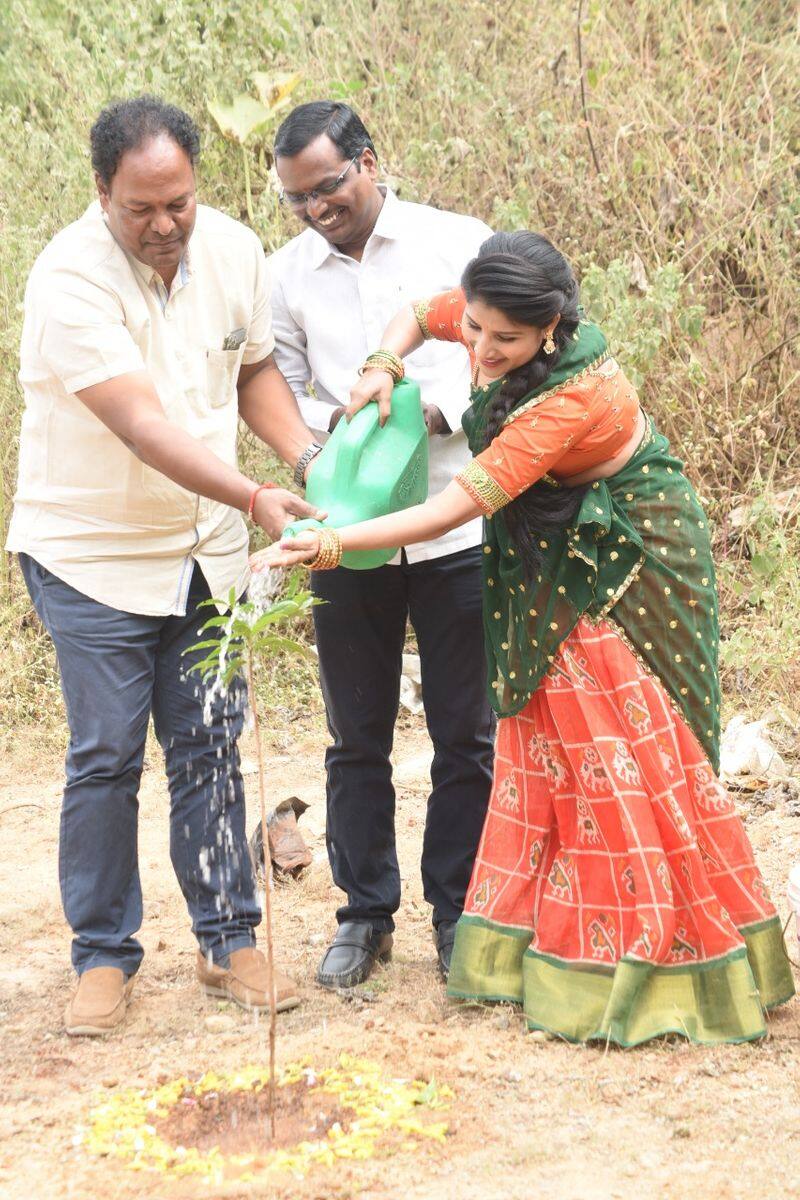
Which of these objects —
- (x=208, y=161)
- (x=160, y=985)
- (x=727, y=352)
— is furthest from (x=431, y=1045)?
(x=208, y=161)

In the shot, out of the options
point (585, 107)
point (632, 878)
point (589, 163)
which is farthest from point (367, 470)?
point (585, 107)

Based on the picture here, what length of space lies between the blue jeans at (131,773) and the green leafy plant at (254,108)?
3.45m

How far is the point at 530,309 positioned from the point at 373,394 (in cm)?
42

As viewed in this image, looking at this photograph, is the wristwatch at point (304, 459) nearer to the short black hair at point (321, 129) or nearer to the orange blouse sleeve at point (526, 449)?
the orange blouse sleeve at point (526, 449)

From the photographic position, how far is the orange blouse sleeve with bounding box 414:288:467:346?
296 centimetres

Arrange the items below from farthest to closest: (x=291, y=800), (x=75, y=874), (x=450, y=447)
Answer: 1. (x=291, y=800)
2. (x=450, y=447)
3. (x=75, y=874)

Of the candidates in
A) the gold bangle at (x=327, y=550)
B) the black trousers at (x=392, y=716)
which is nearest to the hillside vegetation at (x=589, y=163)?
the black trousers at (x=392, y=716)

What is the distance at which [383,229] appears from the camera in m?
3.09

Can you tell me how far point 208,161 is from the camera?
6.24m

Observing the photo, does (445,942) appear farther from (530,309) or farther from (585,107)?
(585,107)

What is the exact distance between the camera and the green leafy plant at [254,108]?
5.99 meters

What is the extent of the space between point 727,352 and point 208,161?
2.57 m

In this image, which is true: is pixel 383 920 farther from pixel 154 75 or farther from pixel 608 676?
pixel 154 75

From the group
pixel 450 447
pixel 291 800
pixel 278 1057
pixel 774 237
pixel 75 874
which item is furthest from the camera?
pixel 774 237
